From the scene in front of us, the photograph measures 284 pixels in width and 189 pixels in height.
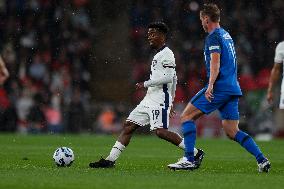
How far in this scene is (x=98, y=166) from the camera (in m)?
10.3

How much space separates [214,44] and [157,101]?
1343mm

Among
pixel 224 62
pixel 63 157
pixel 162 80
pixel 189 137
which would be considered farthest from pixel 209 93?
pixel 63 157

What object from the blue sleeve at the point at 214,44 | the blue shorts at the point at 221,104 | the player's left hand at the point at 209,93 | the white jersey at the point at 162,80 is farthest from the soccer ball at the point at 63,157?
the blue sleeve at the point at 214,44

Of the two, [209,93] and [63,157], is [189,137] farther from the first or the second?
[63,157]

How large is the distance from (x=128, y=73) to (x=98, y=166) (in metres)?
13.2

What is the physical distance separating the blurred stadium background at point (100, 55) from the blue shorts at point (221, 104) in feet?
38.3

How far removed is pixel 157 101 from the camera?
10.6 meters

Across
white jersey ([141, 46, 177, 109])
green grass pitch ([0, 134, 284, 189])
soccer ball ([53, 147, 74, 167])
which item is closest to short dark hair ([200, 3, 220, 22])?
white jersey ([141, 46, 177, 109])

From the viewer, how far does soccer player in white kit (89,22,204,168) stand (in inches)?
411

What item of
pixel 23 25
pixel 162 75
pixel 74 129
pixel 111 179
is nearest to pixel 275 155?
pixel 162 75

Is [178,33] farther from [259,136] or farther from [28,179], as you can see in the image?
[28,179]

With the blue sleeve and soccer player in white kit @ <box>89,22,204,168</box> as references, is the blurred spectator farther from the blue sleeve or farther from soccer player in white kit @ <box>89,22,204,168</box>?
the blue sleeve

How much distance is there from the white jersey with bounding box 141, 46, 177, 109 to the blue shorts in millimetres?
784

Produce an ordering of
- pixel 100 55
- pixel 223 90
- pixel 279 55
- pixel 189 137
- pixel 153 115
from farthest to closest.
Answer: pixel 100 55
pixel 279 55
pixel 153 115
pixel 189 137
pixel 223 90
